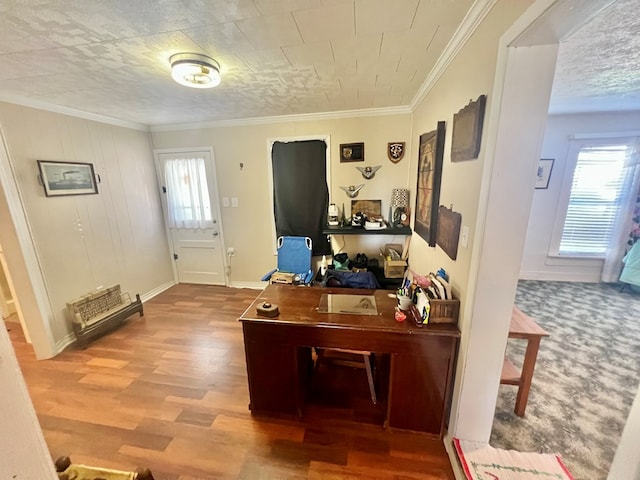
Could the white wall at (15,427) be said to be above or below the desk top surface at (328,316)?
above

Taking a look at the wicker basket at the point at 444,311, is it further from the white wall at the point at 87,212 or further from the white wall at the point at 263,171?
the white wall at the point at 87,212

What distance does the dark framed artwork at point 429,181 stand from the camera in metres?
1.91

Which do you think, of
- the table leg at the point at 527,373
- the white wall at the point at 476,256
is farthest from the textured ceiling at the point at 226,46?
the table leg at the point at 527,373

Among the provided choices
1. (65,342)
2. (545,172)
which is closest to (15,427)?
(65,342)

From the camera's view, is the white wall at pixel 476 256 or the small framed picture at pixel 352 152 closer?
the white wall at pixel 476 256

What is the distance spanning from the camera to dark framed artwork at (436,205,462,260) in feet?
5.02

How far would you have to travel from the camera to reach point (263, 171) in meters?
3.54

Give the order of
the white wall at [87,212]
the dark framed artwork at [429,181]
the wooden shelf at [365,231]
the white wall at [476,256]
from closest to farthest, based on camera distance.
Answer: the white wall at [476,256] → the dark framed artwork at [429,181] → the white wall at [87,212] → the wooden shelf at [365,231]

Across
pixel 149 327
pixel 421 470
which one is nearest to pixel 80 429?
pixel 149 327

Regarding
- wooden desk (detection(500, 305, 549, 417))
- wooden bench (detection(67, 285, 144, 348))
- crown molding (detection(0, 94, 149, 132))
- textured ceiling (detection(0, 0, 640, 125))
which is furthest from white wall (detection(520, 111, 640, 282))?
crown molding (detection(0, 94, 149, 132))

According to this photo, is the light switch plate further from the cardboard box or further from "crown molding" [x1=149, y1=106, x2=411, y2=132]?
"crown molding" [x1=149, y1=106, x2=411, y2=132]

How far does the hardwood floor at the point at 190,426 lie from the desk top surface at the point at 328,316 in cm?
75

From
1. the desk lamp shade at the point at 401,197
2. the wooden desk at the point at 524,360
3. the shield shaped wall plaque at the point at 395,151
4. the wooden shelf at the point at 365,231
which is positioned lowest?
the wooden desk at the point at 524,360

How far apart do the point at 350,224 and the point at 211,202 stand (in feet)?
6.87
